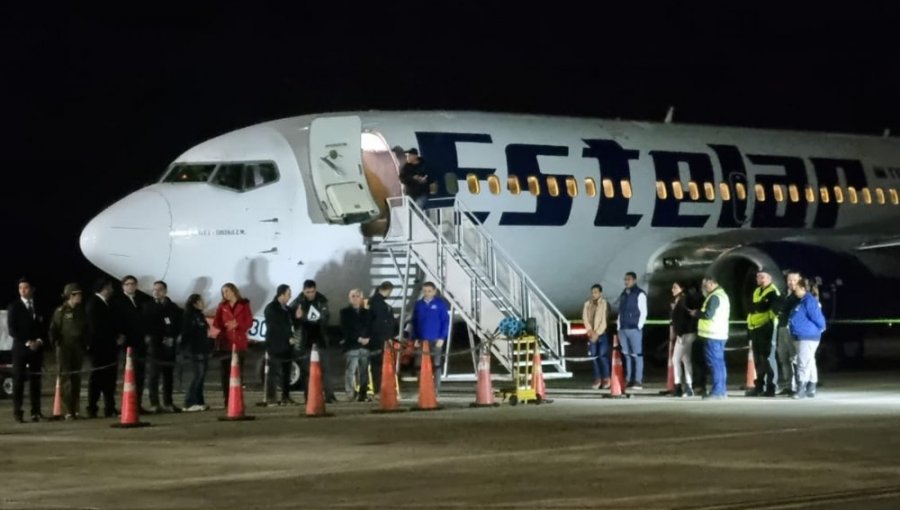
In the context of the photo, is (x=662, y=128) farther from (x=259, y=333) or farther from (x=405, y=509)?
(x=405, y=509)

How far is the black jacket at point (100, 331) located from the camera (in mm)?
18484

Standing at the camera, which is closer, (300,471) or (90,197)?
(300,471)

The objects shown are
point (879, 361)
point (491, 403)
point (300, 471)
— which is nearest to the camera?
point (300, 471)

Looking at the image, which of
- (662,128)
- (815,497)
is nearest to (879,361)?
(662,128)

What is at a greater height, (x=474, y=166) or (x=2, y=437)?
(x=474, y=166)

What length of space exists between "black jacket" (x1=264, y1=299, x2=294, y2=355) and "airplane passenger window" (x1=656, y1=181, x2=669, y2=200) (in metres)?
8.84

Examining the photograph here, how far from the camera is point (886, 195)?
31.7 meters

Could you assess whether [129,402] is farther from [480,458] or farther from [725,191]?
[725,191]

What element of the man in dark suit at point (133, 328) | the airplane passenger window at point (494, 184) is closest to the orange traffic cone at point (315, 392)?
the man in dark suit at point (133, 328)

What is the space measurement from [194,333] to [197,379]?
546 mm

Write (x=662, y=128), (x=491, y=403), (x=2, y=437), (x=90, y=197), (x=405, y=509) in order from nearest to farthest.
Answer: (x=405, y=509) → (x=2, y=437) → (x=491, y=403) → (x=662, y=128) → (x=90, y=197)

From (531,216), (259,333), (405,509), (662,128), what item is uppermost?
(662,128)

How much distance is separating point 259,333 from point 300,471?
9941 millimetres

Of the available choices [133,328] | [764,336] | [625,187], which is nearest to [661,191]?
[625,187]
